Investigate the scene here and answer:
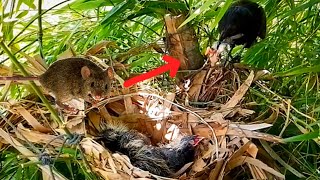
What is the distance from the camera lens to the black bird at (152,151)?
2.39ft

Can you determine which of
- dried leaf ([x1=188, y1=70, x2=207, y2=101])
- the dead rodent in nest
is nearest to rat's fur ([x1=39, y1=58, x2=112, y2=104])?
the dead rodent in nest

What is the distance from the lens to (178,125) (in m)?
0.80

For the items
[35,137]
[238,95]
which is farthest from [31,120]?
[238,95]

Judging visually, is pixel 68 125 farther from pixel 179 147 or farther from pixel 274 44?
pixel 274 44

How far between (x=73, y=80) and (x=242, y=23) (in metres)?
0.26

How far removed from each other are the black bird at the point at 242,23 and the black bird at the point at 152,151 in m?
0.17

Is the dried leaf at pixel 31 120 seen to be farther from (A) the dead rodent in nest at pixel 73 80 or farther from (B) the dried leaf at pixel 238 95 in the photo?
(B) the dried leaf at pixel 238 95

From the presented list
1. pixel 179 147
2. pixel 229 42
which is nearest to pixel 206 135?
pixel 179 147

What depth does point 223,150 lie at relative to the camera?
716 millimetres

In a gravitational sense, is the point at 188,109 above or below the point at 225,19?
below

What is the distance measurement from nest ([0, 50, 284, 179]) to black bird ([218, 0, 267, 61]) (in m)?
0.05

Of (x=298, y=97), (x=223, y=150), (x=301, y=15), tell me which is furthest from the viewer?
(x=301, y=15)

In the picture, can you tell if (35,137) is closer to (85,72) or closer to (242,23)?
(85,72)

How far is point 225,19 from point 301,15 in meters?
0.21
